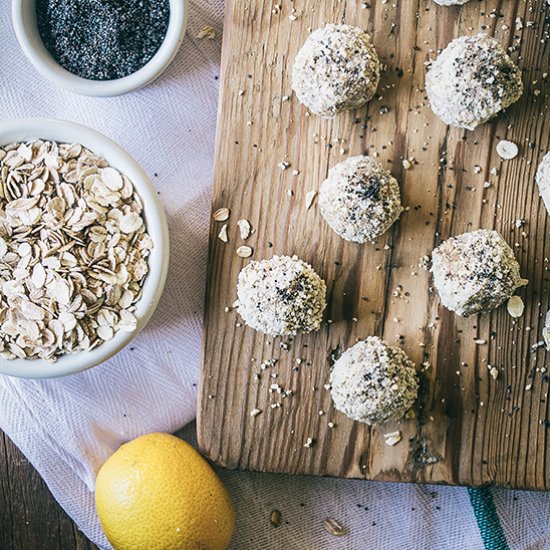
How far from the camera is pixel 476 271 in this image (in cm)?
111

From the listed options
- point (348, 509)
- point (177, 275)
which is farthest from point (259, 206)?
point (348, 509)

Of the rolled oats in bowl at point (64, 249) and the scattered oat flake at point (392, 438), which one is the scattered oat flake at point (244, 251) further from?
the scattered oat flake at point (392, 438)

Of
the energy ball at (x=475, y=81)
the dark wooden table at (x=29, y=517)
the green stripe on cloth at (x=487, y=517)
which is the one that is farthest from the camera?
the dark wooden table at (x=29, y=517)

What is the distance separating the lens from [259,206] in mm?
1192

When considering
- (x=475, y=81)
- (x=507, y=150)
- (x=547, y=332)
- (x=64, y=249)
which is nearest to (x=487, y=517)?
(x=547, y=332)

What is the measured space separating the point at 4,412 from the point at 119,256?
→ 0.39 m

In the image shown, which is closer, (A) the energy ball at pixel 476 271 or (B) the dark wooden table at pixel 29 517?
(A) the energy ball at pixel 476 271

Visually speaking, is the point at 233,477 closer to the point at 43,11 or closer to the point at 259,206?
the point at 259,206

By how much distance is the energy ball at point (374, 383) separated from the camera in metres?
1.11

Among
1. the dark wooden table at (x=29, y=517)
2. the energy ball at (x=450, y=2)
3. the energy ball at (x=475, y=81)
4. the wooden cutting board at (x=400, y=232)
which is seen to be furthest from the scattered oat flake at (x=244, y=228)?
the dark wooden table at (x=29, y=517)

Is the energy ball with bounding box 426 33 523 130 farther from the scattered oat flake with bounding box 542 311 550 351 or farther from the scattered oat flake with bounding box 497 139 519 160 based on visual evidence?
the scattered oat flake with bounding box 542 311 550 351

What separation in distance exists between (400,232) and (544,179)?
0.23m

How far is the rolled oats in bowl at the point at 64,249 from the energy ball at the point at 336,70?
1.02 ft

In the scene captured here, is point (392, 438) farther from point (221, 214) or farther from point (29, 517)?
point (29, 517)
